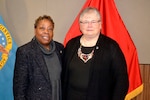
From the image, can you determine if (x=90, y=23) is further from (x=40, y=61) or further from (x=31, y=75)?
(x=31, y=75)

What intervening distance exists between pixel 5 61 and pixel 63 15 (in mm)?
862

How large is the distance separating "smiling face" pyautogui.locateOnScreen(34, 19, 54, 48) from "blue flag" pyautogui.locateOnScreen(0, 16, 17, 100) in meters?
0.64

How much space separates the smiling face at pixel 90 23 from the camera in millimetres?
1541

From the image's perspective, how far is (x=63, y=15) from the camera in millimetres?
2402

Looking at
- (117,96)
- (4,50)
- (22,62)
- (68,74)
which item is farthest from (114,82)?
(4,50)

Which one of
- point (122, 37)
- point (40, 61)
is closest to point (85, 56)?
point (40, 61)

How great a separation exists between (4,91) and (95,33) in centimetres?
123

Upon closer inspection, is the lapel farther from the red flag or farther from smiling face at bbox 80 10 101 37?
the red flag

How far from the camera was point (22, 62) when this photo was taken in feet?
4.91

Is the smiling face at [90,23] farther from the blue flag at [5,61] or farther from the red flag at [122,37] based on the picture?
the blue flag at [5,61]

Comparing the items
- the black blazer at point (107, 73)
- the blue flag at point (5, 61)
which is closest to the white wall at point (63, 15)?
the blue flag at point (5, 61)

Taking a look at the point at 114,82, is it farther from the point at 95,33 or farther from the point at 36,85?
the point at 36,85

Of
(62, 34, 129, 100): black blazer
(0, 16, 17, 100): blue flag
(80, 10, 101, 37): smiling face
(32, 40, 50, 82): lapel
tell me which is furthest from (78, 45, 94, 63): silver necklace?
(0, 16, 17, 100): blue flag

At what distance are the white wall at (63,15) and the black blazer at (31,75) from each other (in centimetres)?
90
